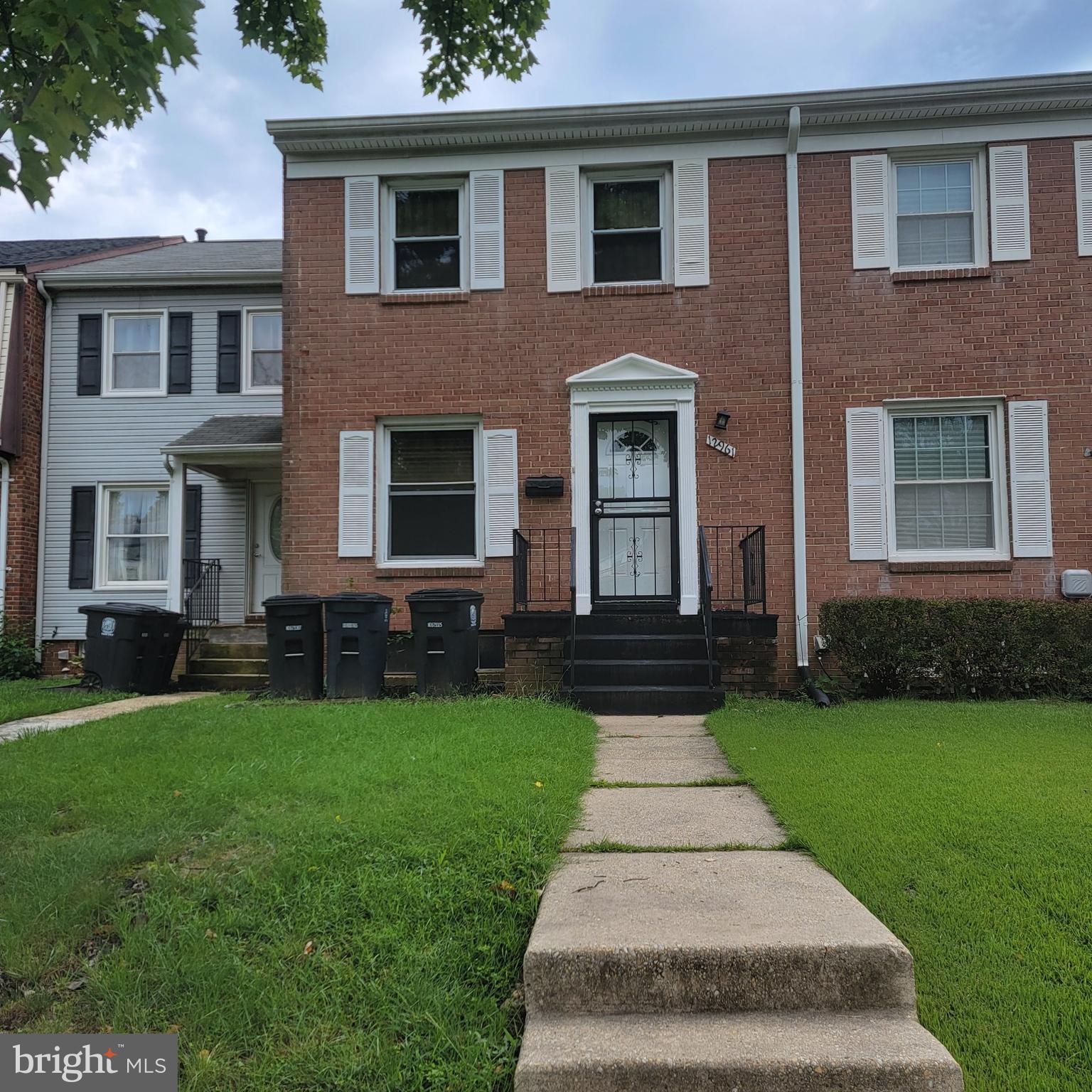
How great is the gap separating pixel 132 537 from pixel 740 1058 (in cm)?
1187

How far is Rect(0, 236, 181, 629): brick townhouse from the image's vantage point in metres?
11.3

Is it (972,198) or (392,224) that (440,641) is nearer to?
(392,224)

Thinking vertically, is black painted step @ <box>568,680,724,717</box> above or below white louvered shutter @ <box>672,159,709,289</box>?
below

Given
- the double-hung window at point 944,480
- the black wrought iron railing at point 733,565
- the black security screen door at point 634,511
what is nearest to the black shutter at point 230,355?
the black security screen door at point 634,511

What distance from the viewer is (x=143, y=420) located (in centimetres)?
1190

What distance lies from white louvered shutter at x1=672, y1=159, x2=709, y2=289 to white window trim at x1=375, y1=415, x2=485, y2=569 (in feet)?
8.90

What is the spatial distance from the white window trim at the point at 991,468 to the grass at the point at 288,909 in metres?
5.56

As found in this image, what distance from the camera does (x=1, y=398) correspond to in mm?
11250

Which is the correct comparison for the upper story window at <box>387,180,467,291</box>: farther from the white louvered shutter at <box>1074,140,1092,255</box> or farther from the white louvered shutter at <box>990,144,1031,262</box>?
the white louvered shutter at <box>1074,140,1092,255</box>

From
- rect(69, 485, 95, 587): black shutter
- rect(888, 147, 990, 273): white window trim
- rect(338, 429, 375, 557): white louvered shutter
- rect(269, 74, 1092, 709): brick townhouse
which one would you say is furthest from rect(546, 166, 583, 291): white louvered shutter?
rect(69, 485, 95, 587): black shutter

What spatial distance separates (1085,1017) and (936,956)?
37cm

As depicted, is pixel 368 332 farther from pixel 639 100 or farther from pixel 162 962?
pixel 162 962

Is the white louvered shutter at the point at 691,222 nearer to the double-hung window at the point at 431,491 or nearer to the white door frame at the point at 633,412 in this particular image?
the white door frame at the point at 633,412

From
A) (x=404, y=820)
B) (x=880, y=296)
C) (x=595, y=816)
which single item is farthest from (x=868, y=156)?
(x=404, y=820)
